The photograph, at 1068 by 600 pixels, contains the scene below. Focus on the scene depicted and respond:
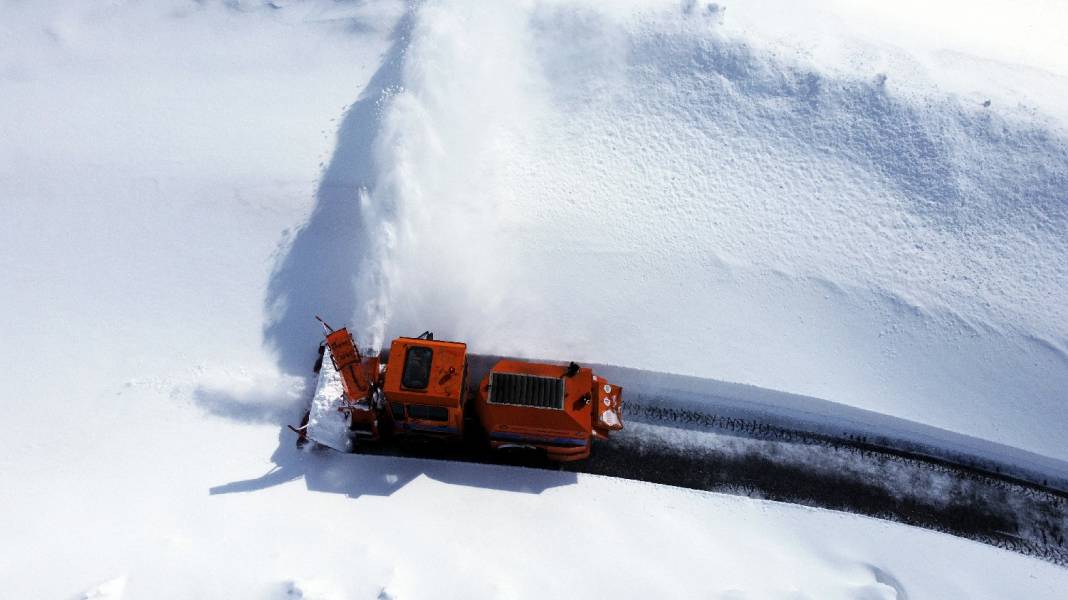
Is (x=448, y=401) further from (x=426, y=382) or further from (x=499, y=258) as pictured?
(x=499, y=258)

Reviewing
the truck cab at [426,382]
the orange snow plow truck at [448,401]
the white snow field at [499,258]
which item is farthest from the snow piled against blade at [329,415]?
the truck cab at [426,382]

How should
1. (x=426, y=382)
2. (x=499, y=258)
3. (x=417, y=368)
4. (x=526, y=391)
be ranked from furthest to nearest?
(x=499, y=258), (x=526, y=391), (x=417, y=368), (x=426, y=382)

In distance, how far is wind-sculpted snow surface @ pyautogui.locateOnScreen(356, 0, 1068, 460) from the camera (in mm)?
15383

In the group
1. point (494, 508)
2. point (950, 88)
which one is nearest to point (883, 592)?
point (494, 508)

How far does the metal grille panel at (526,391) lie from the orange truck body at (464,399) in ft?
0.07

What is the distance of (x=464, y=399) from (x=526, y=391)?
1.62 meters

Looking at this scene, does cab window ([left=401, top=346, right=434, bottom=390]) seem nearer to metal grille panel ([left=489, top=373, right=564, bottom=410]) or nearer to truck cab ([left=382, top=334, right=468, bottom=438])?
truck cab ([left=382, top=334, right=468, bottom=438])

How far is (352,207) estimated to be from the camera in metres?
16.2

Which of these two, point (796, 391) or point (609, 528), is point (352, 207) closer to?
point (609, 528)

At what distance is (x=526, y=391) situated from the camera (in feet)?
43.0

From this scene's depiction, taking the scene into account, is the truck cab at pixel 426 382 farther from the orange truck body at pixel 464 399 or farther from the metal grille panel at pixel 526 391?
the metal grille panel at pixel 526 391

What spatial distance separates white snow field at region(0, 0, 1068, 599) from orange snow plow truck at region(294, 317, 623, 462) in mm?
984

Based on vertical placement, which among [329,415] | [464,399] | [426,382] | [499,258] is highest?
[499,258]

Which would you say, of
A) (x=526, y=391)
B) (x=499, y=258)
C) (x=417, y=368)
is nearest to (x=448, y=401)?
(x=417, y=368)
